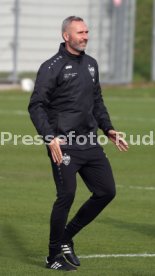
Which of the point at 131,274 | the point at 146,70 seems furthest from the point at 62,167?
the point at 146,70

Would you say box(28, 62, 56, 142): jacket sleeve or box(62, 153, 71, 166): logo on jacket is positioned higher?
box(28, 62, 56, 142): jacket sleeve

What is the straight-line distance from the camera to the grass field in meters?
10.3

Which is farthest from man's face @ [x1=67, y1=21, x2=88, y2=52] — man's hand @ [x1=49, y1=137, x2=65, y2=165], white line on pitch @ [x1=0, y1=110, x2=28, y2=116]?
white line on pitch @ [x1=0, y1=110, x2=28, y2=116]

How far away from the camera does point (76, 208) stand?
13.7 m

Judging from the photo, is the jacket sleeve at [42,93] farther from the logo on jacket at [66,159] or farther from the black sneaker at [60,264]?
the black sneaker at [60,264]

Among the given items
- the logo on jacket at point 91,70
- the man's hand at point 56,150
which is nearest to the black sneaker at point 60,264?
the man's hand at point 56,150

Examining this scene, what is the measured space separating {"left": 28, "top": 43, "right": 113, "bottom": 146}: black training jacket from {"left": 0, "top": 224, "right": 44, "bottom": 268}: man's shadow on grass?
131 centimetres

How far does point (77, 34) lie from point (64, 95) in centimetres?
55

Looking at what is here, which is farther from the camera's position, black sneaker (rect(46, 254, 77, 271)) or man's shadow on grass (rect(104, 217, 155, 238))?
man's shadow on grass (rect(104, 217, 155, 238))

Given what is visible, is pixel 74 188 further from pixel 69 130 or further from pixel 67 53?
pixel 67 53

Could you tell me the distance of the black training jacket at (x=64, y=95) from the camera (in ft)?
32.1

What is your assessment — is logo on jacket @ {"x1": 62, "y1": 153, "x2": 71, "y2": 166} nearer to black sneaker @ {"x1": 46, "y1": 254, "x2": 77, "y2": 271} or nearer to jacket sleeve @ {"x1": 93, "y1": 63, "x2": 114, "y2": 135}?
jacket sleeve @ {"x1": 93, "y1": 63, "x2": 114, "y2": 135}

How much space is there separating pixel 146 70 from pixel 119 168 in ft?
89.1

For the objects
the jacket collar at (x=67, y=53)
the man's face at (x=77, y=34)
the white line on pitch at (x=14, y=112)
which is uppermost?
the man's face at (x=77, y=34)
